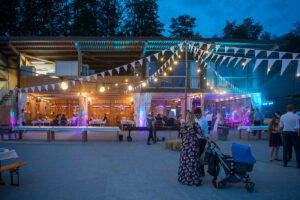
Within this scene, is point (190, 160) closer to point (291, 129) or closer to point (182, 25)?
point (291, 129)

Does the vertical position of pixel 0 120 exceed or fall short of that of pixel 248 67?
it falls short

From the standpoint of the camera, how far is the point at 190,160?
Result: 4.23 m

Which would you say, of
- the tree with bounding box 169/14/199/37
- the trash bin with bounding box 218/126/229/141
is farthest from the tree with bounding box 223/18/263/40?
the trash bin with bounding box 218/126/229/141

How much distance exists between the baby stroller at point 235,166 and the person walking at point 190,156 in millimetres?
299

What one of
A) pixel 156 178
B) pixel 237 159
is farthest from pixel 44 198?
pixel 237 159

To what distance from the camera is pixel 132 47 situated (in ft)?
47.4

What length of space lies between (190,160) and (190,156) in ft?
0.26

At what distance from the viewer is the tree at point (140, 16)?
2770cm

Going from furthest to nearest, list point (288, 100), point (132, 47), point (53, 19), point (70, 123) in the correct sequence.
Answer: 1. point (53, 19)
2. point (70, 123)
3. point (132, 47)
4. point (288, 100)

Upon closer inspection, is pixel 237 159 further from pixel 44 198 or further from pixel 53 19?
pixel 53 19

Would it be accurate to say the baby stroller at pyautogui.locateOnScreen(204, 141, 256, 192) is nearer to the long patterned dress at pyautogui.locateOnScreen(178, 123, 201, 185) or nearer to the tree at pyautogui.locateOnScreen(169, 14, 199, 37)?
the long patterned dress at pyautogui.locateOnScreen(178, 123, 201, 185)

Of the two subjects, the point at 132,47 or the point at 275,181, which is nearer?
the point at 275,181

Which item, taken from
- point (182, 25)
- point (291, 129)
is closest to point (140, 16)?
point (182, 25)

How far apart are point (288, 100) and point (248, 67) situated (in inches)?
152
